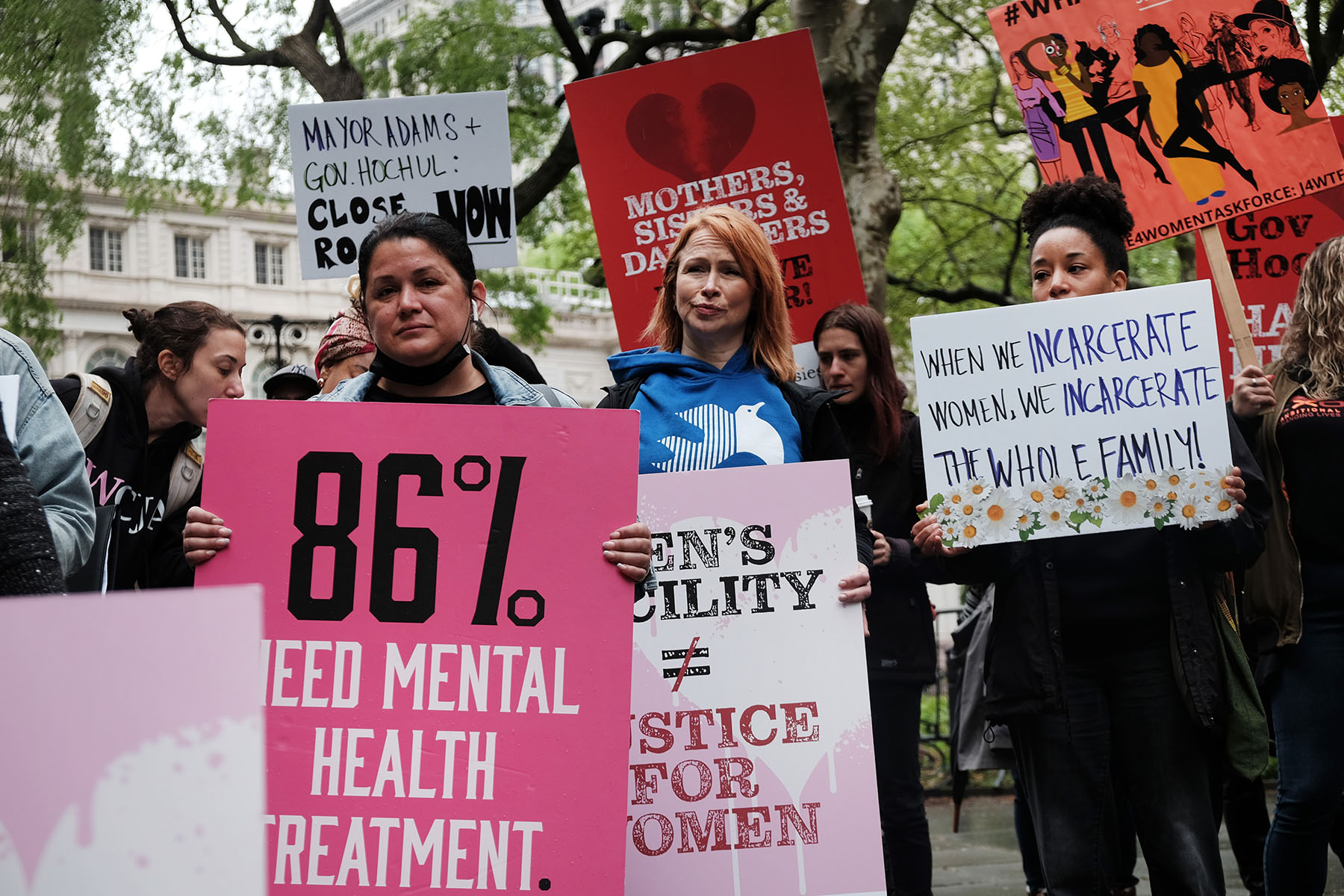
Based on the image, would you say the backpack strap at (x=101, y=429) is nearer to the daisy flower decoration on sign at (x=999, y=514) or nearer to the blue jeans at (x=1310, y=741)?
the daisy flower decoration on sign at (x=999, y=514)

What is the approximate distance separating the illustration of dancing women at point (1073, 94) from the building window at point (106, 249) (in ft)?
147

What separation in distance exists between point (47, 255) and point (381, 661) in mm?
44962

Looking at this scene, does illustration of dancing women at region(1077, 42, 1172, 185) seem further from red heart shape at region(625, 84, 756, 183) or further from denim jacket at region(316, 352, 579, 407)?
denim jacket at region(316, 352, 579, 407)

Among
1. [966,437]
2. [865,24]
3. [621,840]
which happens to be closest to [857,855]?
[621,840]

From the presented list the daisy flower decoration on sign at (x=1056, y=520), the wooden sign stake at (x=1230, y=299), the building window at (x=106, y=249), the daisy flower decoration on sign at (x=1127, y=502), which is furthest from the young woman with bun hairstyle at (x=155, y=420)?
the building window at (x=106, y=249)

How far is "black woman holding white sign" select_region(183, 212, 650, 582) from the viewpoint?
322 cm

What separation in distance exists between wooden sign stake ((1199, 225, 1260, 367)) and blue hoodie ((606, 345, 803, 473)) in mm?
1401

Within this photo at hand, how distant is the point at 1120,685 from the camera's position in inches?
138

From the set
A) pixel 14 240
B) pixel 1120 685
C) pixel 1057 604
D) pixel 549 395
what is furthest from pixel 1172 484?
pixel 14 240

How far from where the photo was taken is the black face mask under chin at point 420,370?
324 centimetres

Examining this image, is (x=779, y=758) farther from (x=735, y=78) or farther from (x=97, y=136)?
(x=97, y=136)

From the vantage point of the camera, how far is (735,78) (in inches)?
240

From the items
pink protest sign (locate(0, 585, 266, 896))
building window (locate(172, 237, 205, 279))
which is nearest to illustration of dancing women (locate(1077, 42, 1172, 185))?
pink protest sign (locate(0, 585, 266, 896))

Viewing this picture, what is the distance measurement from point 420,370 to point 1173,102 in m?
3.00
